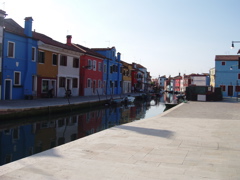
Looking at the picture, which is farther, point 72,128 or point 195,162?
point 72,128

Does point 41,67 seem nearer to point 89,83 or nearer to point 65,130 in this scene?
point 89,83

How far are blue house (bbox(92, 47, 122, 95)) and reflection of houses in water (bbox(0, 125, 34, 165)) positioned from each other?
29154mm

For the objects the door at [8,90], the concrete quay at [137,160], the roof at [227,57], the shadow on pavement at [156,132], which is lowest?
the concrete quay at [137,160]

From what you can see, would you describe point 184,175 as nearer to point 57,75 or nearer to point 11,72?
point 11,72

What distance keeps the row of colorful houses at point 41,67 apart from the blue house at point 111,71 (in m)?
1.42

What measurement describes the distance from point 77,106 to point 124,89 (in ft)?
107

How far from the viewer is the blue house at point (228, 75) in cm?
5184

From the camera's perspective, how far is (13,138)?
12.7 m

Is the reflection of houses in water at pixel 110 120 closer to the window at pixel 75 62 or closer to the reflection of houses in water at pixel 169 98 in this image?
the window at pixel 75 62

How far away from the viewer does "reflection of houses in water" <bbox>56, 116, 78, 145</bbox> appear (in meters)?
13.0

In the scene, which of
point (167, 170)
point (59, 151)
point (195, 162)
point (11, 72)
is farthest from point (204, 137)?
point (11, 72)

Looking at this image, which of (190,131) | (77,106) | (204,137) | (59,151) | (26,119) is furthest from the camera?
(77,106)

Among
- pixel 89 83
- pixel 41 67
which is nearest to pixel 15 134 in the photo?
pixel 41 67

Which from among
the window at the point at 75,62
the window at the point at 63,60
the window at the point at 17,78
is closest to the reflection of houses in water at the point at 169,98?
the window at the point at 75,62
